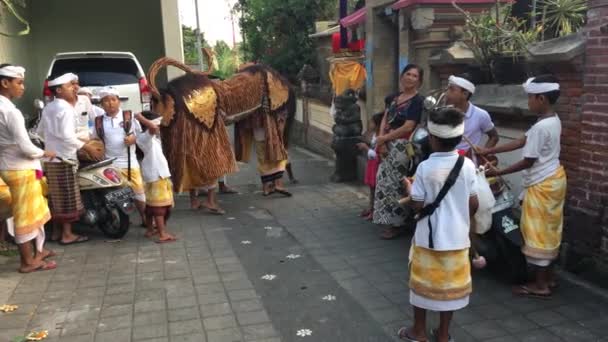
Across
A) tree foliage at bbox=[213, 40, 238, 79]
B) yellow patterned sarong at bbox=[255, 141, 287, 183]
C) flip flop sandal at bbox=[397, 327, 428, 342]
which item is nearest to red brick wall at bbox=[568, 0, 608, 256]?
flip flop sandal at bbox=[397, 327, 428, 342]

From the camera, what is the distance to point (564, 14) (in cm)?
519

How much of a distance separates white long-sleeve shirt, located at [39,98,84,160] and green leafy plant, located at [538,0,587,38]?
4.59 metres

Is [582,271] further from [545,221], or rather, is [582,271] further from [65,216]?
[65,216]

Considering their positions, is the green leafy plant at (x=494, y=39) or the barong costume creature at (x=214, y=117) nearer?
the green leafy plant at (x=494, y=39)

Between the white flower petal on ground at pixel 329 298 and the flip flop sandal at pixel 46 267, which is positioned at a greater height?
the flip flop sandal at pixel 46 267

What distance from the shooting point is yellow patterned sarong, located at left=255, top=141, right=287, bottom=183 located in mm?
7011

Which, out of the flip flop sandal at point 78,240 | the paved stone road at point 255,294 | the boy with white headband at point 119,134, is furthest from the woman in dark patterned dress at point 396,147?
the flip flop sandal at point 78,240

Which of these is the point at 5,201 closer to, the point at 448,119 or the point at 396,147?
the point at 396,147

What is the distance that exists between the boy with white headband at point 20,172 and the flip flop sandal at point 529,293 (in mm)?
3780

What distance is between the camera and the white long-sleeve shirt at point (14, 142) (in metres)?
4.19

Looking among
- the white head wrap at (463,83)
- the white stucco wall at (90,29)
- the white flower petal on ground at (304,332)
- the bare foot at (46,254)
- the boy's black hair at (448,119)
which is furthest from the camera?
the white stucco wall at (90,29)

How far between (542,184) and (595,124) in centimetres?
61

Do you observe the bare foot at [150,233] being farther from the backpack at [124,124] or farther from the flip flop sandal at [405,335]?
the flip flop sandal at [405,335]

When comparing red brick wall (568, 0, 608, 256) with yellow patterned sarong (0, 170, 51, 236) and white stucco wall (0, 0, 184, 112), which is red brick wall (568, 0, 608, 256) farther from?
white stucco wall (0, 0, 184, 112)
